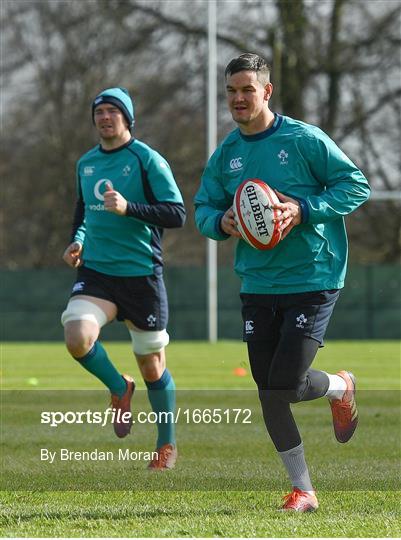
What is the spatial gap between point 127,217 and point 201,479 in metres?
1.55

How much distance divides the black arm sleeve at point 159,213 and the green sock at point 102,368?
0.75 metres

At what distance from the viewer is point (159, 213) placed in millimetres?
6527

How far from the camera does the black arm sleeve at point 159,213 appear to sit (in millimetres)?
6445

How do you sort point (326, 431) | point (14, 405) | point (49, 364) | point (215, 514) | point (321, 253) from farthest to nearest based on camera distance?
point (49, 364)
point (14, 405)
point (326, 431)
point (321, 253)
point (215, 514)

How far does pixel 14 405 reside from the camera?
985cm

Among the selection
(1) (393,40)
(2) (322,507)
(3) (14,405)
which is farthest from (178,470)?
(1) (393,40)

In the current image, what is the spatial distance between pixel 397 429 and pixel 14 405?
332 cm

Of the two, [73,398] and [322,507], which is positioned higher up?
[322,507]

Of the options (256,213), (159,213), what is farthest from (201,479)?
(256,213)

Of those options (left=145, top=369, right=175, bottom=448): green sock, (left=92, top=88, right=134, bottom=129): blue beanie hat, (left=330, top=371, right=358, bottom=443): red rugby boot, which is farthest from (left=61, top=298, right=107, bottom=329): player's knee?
(left=330, top=371, right=358, bottom=443): red rugby boot

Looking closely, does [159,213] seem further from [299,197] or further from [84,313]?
[299,197]

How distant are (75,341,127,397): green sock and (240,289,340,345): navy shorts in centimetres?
153

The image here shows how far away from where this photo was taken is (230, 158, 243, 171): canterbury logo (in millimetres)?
5328

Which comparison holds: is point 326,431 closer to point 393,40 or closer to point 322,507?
point 322,507
